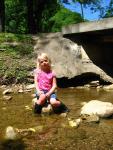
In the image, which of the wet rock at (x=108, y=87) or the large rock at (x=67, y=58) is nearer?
the wet rock at (x=108, y=87)

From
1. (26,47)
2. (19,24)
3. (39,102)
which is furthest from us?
(19,24)

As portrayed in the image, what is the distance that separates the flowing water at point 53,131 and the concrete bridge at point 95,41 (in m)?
3.17

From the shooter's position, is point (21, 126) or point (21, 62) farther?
point (21, 62)

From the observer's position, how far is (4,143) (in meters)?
5.32

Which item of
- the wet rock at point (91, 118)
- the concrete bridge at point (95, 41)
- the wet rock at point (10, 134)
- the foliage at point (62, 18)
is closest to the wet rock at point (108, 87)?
the concrete bridge at point (95, 41)

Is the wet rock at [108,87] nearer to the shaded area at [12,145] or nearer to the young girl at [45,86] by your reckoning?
the young girl at [45,86]

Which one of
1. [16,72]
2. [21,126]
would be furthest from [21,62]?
[21,126]

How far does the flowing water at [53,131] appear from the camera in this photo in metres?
5.25

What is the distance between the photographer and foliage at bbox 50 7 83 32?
35.5 m

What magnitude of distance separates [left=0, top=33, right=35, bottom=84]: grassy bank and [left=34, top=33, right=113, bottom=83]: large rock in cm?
47

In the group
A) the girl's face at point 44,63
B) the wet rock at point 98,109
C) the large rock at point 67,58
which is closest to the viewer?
the wet rock at point 98,109

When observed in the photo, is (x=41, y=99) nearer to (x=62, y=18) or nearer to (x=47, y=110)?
(x=47, y=110)

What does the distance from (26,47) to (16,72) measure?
1.52 m

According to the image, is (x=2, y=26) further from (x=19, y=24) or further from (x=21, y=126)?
(x=19, y=24)
